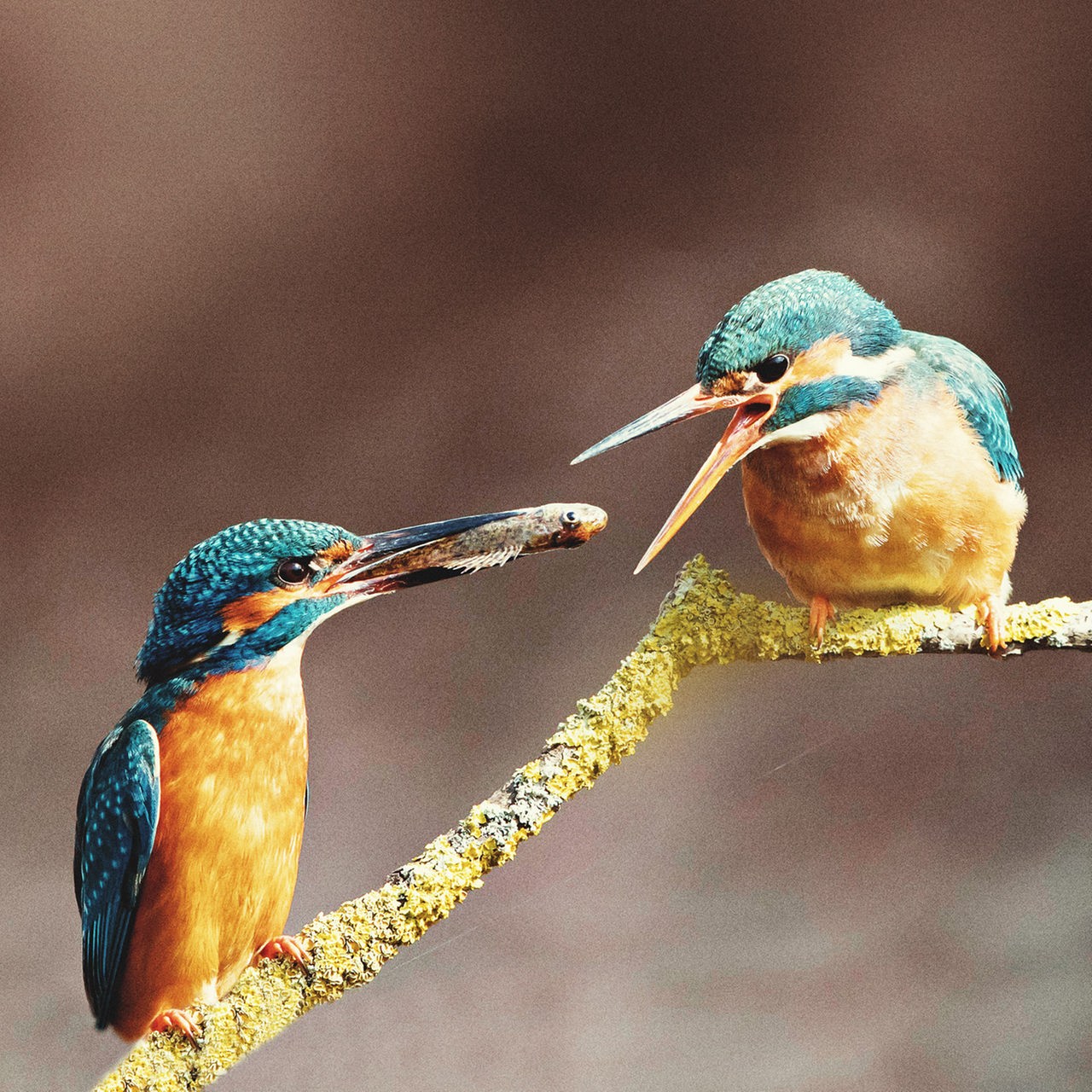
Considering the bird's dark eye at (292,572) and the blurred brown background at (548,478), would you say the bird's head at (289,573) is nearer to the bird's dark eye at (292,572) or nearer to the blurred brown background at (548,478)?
the bird's dark eye at (292,572)

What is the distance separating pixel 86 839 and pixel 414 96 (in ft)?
3.37

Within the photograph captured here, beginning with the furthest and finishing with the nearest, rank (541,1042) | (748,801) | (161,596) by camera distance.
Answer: (748,801), (541,1042), (161,596)

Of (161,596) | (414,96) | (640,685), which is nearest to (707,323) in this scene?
(414,96)

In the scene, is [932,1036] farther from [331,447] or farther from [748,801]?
[331,447]

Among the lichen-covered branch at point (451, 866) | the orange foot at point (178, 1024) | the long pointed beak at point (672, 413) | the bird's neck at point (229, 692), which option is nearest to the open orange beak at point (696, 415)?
the long pointed beak at point (672, 413)

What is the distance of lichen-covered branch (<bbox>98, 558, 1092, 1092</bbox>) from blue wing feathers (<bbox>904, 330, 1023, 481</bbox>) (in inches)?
8.1

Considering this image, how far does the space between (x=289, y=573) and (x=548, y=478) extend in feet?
1.72

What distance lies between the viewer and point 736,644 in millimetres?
1233

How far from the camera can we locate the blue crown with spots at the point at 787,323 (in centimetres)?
113

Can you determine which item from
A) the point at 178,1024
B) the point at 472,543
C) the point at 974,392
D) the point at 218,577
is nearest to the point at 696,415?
the point at 472,543

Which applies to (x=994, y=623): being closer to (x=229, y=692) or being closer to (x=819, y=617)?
(x=819, y=617)

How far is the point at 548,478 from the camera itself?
1544mm

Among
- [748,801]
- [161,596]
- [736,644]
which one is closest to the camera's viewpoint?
[161,596]

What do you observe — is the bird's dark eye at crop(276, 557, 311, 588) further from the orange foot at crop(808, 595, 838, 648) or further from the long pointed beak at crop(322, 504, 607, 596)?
the orange foot at crop(808, 595, 838, 648)
